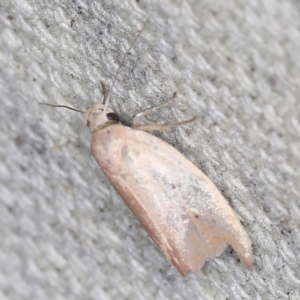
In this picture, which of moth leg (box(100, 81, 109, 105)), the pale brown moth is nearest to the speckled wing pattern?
the pale brown moth

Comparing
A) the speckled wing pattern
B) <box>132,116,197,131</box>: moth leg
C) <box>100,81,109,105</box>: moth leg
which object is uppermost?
<box>132,116,197,131</box>: moth leg

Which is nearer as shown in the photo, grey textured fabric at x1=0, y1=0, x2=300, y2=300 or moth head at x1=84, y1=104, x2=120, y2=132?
grey textured fabric at x1=0, y1=0, x2=300, y2=300

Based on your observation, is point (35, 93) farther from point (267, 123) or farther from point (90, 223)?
point (267, 123)

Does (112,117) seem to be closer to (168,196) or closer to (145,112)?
(145,112)

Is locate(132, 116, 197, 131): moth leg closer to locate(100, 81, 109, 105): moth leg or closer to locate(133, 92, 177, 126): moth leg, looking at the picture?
locate(133, 92, 177, 126): moth leg

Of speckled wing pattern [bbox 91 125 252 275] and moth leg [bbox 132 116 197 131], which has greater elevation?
moth leg [bbox 132 116 197 131]

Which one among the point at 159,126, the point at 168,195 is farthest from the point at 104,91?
the point at 168,195

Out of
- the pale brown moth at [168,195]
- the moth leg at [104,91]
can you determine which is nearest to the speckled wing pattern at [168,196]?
the pale brown moth at [168,195]

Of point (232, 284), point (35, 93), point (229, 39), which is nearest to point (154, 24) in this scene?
point (229, 39)
